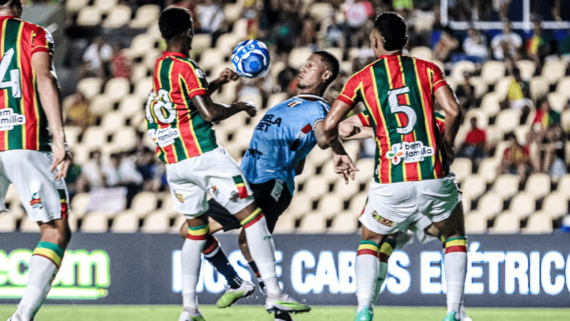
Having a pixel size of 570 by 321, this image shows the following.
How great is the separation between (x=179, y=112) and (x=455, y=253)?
80.6 inches

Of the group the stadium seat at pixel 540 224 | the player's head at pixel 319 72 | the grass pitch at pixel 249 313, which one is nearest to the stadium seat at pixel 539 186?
the stadium seat at pixel 540 224

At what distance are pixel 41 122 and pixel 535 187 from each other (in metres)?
7.96

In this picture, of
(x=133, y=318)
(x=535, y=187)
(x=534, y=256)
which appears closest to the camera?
(x=133, y=318)

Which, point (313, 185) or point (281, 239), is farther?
point (313, 185)

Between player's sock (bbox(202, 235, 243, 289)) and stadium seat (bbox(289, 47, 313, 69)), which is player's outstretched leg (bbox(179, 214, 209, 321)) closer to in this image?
player's sock (bbox(202, 235, 243, 289))

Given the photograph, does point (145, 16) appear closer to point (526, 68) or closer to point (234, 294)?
→ point (526, 68)

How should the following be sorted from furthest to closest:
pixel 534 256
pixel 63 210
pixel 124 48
Answer: pixel 124 48, pixel 534 256, pixel 63 210

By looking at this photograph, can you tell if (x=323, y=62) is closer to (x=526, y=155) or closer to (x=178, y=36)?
(x=178, y=36)

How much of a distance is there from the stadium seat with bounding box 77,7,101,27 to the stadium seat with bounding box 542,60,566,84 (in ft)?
24.1

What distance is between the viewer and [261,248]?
18.9 feet

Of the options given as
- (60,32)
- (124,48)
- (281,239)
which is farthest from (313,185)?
(60,32)

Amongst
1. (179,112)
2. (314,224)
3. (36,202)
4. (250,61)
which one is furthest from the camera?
(314,224)

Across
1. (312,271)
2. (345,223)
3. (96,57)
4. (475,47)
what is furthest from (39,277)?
(475,47)

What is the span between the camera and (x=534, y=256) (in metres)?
8.14
